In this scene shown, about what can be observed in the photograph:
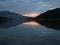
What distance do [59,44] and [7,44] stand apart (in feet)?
16.2

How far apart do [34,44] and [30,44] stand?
38cm

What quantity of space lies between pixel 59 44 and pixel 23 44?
3395 millimetres

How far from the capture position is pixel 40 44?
2158 cm

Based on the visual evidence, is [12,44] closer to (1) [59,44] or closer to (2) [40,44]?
(2) [40,44]

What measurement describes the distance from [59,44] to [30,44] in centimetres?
276

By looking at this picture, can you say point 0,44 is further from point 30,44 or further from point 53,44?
point 53,44

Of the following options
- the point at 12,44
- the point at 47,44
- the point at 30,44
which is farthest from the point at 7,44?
the point at 47,44

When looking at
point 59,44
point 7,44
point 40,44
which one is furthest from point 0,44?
point 59,44

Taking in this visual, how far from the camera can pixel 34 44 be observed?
70.9ft

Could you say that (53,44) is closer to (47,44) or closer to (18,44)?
(47,44)

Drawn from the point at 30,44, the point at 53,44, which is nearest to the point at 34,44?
the point at 30,44

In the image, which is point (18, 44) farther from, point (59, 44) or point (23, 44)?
point (59, 44)

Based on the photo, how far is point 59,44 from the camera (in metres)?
21.1

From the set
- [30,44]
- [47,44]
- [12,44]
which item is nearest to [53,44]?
[47,44]
